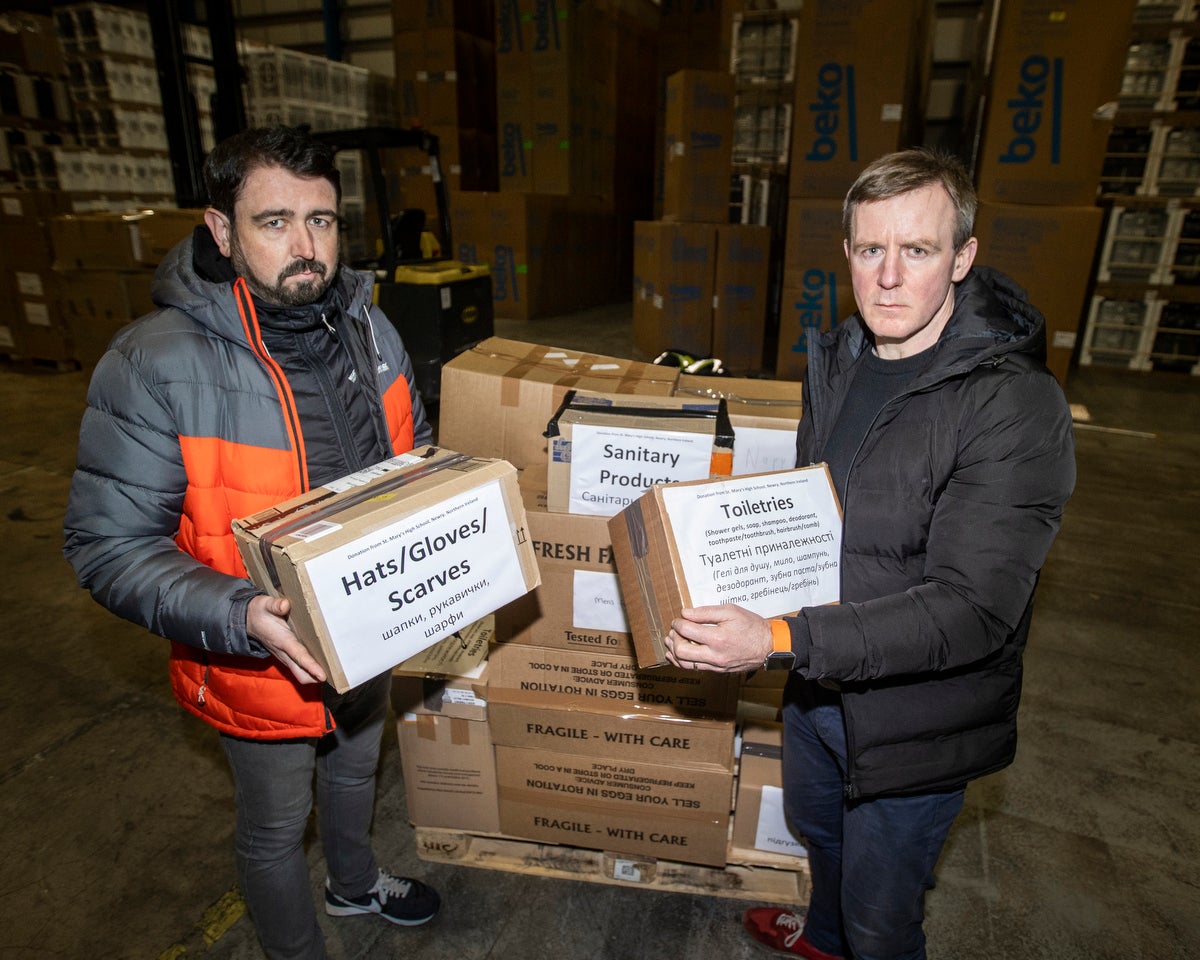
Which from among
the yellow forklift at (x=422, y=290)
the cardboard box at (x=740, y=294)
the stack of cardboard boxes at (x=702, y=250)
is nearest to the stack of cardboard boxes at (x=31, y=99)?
the yellow forklift at (x=422, y=290)

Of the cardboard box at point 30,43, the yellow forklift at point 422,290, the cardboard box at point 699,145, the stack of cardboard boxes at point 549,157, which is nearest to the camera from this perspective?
the yellow forklift at point 422,290

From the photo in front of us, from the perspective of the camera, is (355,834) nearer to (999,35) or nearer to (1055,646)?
(1055,646)

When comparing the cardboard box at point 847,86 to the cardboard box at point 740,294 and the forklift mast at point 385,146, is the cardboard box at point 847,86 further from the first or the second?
the forklift mast at point 385,146

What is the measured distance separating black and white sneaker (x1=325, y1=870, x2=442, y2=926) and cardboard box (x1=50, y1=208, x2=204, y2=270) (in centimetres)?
501

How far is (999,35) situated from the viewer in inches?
184

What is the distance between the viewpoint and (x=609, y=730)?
167cm

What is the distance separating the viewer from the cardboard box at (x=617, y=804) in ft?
5.56

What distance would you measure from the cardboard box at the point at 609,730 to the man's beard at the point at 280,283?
0.98 metres

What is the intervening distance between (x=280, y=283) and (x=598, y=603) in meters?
0.88

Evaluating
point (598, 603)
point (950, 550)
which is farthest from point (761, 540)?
point (598, 603)

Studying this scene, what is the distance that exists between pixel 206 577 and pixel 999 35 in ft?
18.8


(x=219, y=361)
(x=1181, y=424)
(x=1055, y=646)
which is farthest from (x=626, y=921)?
(x=1181, y=424)

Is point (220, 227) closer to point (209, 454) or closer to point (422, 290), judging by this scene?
point (209, 454)

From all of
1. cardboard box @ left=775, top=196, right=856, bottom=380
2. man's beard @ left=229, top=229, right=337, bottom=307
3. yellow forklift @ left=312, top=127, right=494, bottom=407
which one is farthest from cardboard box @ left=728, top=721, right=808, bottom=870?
cardboard box @ left=775, top=196, right=856, bottom=380
